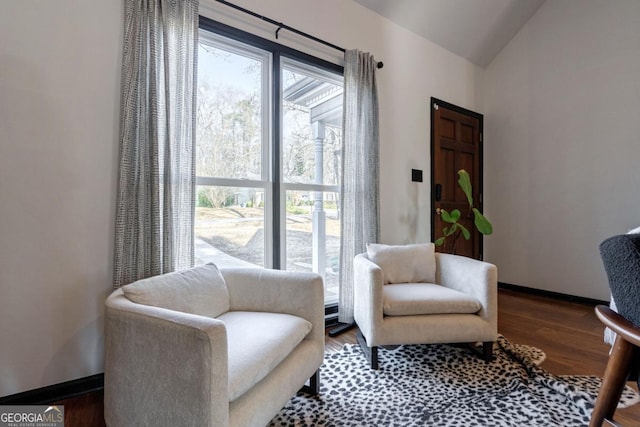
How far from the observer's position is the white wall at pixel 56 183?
4.72ft

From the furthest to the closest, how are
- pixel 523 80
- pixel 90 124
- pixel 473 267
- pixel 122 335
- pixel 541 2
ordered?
pixel 523 80
pixel 541 2
pixel 473 267
pixel 90 124
pixel 122 335

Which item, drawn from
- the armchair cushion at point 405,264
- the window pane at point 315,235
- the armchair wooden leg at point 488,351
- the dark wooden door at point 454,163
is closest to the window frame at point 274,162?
the window pane at point 315,235

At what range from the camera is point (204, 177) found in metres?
2.05

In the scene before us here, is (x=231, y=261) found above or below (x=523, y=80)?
below

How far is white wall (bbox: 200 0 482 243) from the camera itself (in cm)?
243

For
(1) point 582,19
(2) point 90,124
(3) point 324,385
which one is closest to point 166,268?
(2) point 90,124

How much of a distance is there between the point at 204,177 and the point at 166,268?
68cm

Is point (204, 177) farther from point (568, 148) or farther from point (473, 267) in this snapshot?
point (568, 148)

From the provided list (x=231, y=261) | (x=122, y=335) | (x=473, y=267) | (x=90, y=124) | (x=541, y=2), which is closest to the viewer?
(x=122, y=335)

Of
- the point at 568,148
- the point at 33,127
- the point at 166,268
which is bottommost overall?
the point at 166,268

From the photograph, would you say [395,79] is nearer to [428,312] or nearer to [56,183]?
[428,312]

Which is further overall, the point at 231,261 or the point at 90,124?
the point at 231,261

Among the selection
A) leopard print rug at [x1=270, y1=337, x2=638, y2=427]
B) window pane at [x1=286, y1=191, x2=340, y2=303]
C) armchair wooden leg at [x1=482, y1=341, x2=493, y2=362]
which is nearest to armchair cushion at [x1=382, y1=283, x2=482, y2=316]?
armchair wooden leg at [x1=482, y1=341, x2=493, y2=362]

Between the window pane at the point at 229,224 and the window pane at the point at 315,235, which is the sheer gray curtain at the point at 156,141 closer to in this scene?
the window pane at the point at 229,224
